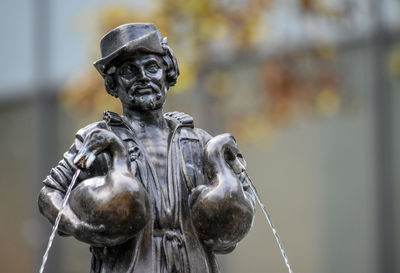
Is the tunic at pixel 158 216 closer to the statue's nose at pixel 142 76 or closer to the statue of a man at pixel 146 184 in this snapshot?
the statue of a man at pixel 146 184

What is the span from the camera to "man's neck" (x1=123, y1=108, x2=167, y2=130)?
5016 mm

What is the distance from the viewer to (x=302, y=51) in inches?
512

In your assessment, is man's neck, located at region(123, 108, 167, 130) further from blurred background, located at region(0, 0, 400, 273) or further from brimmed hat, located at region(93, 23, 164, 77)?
blurred background, located at region(0, 0, 400, 273)

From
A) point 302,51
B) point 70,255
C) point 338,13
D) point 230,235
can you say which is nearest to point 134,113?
point 230,235

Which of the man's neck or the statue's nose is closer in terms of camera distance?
the statue's nose

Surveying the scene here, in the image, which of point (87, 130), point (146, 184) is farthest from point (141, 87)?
point (146, 184)

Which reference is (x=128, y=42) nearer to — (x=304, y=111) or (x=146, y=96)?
(x=146, y=96)

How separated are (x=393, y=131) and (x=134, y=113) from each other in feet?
29.3

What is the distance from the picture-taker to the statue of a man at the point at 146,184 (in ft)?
15.1

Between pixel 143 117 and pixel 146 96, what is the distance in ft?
0.52

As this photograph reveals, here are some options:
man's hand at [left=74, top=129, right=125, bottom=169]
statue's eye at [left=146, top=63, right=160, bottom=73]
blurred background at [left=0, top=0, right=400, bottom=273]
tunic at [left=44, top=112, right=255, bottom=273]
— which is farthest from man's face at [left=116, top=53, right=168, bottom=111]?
blurred background at [left=0, top=0, right=400, bottom=273]

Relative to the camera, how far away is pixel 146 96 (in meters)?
4.90

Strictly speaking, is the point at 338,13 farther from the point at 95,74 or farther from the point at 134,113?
the point at 134,113

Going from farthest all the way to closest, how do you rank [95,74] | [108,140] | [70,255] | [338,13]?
[70,255], [95,74], [338,13], [108,140]
